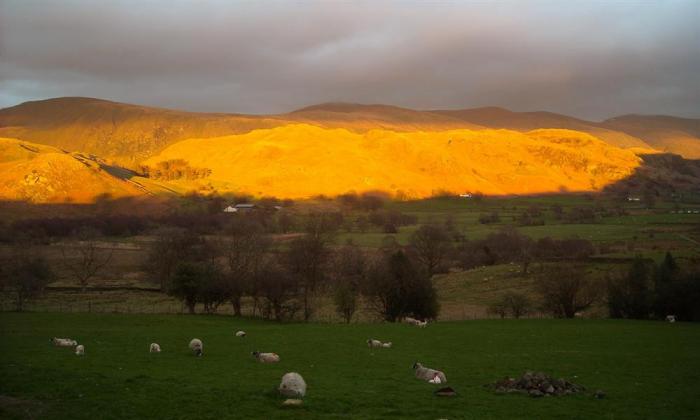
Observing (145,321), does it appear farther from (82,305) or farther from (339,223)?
(339,223)

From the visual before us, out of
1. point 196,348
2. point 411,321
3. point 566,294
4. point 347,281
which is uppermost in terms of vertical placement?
point 196,348

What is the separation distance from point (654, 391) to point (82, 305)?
221 ft

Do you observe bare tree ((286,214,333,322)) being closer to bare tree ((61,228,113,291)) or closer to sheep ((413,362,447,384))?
bare tree ((61,228,113,291))

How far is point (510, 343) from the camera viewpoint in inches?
1586

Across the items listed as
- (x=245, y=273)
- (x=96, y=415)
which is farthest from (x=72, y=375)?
(x=245, y=273)

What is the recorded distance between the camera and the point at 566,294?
206 feet

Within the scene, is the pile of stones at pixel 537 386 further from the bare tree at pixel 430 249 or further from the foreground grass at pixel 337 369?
the bare tree at pixel 430 249

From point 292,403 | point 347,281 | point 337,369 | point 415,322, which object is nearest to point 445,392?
point 292,403

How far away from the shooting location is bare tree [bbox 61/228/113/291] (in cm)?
9419

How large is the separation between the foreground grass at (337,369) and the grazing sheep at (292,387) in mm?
374

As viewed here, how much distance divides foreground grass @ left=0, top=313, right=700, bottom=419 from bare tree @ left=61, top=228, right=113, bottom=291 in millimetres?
46872

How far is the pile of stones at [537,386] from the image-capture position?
22000 millimetres

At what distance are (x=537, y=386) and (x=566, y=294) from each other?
144 ft

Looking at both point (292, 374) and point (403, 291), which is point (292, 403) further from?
point (403, 291)
